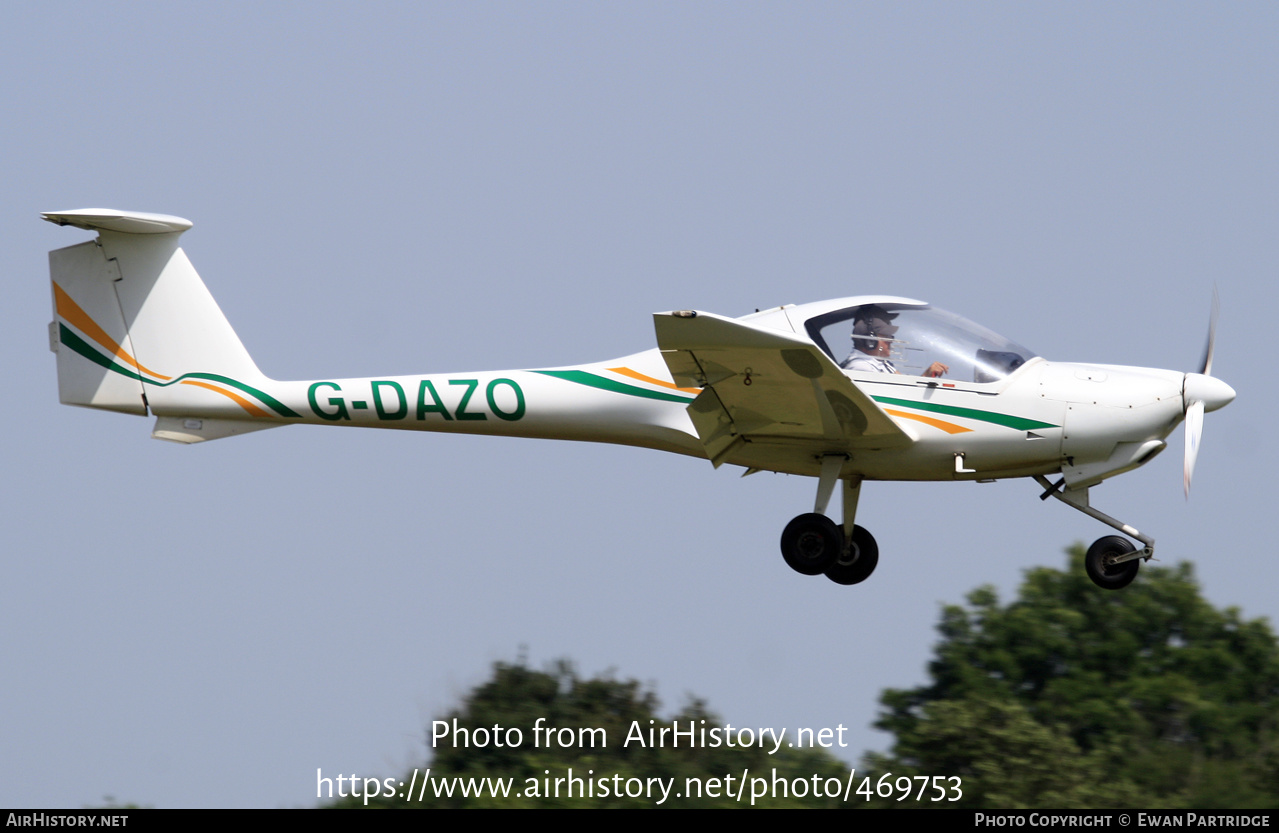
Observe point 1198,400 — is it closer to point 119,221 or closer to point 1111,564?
point 1111,564

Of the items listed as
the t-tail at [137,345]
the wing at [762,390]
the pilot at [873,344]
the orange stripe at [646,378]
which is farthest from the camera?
the t-tail at [137,345]

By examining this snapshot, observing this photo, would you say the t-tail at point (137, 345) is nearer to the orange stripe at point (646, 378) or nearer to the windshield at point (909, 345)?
the orange stripe at point (646, 378)

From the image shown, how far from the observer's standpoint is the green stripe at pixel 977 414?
10.3m

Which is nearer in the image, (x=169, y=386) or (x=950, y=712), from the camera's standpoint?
(x=169, y=386)

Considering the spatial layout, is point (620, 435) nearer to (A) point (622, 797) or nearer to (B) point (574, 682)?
(A) point (622, 797)

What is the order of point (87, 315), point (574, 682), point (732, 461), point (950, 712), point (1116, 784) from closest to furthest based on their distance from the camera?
1. point (732, 461)
2. point (87, 315)
3. point (1116, 784)
4. point (950, 712)
5. point (574, 682)

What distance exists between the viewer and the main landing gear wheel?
10406 mm

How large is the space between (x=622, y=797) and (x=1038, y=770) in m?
5.27

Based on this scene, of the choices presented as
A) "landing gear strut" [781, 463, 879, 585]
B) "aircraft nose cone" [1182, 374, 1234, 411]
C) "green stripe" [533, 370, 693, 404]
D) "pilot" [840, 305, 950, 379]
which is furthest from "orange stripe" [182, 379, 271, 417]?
"aircraft nose cone" [1182, 374, 1234, 411]

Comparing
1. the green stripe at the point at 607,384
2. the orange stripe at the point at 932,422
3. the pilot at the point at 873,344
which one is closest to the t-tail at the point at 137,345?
the green stripe at the point at 607,384

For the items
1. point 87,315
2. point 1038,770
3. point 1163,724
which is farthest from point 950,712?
point 87,315

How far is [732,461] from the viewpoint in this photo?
11094 millimetres

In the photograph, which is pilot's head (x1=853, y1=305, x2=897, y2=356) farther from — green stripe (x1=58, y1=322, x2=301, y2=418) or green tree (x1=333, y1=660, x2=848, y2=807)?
green tree (x1=333, y1=660, x2=848, y2=807)

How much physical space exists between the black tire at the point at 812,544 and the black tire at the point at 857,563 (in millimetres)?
735
